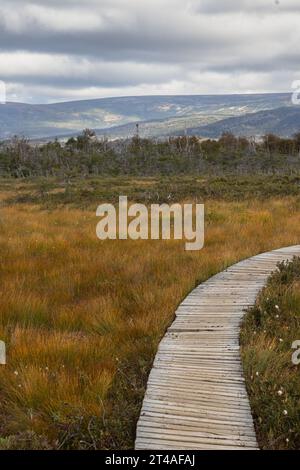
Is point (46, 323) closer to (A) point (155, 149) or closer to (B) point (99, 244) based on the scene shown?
(B) point (99, 244)

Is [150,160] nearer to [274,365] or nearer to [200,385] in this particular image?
[274,365]

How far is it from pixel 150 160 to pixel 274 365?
5770 centimetres

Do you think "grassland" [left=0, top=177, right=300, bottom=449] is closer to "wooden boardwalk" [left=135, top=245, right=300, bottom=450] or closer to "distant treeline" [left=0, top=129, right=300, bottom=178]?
"wooden boardwalk" [left=135, top=245, right=300, bottom=450]

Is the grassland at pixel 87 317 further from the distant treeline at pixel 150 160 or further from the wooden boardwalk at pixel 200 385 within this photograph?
the distant treeline at pixel 150 160

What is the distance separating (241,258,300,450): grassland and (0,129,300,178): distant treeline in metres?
42.9

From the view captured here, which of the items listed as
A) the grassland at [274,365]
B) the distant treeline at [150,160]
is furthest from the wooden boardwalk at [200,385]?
the distant treeline at [150,160]

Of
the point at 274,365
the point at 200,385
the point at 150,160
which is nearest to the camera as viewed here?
the point at 200,385

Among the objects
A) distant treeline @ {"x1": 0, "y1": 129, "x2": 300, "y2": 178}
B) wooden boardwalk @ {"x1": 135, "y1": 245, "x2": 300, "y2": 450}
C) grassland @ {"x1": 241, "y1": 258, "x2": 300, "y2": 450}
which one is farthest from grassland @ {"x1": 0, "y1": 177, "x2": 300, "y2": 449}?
distant treeline @ {"x1": 0, "y1": 129, "x2": 300, "y2": 178}

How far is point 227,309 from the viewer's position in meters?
6.12

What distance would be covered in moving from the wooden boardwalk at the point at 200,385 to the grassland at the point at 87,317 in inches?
6.7

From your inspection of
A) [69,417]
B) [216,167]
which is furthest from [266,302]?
[216,167]

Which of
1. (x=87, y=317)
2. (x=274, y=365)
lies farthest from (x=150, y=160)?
(x=274, y=365)

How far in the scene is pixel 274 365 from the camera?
4.58 metres

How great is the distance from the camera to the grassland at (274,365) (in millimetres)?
3761
